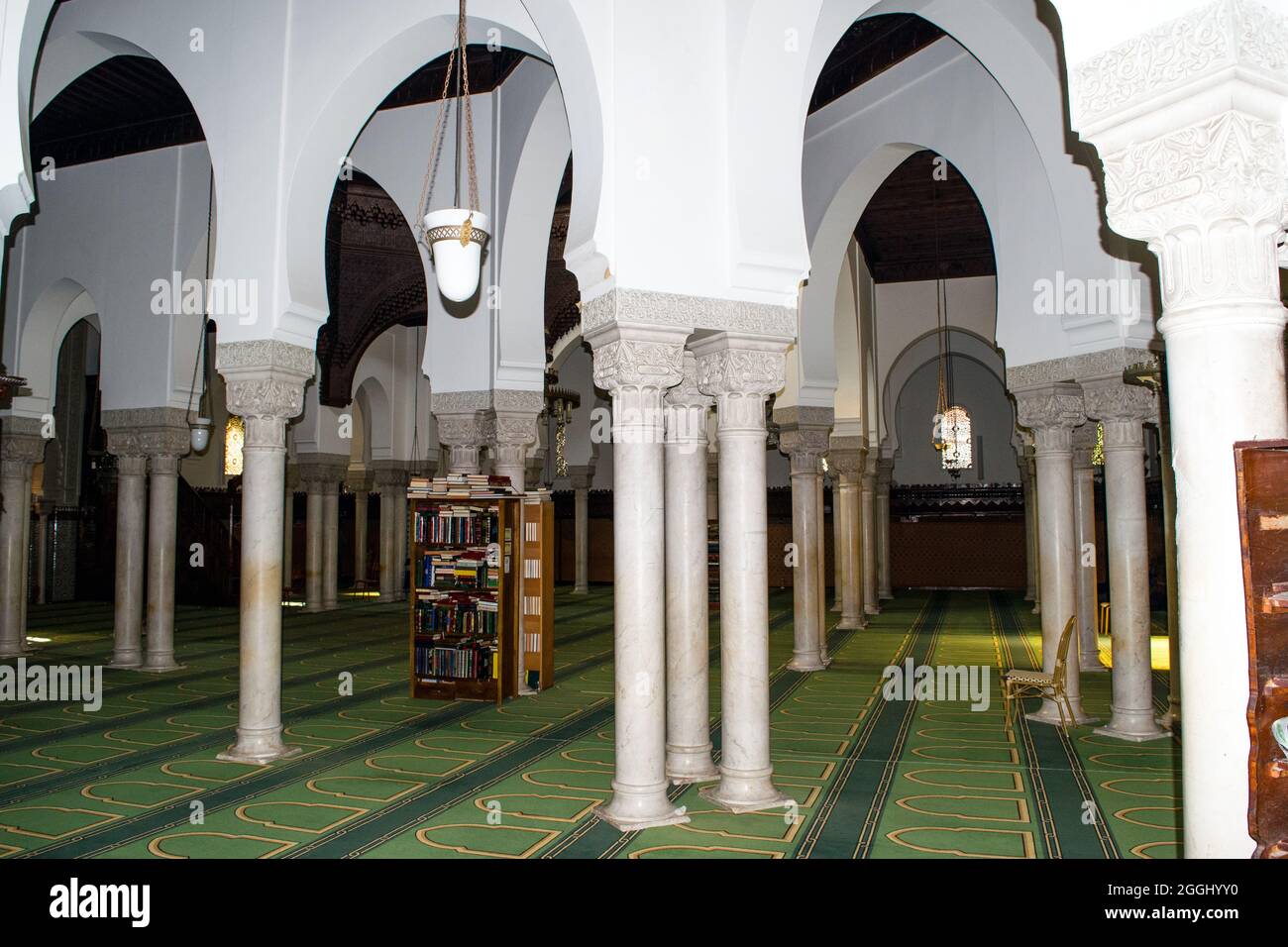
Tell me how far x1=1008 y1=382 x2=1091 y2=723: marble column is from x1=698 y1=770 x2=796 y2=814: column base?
299cm

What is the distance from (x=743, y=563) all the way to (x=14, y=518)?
8418mm

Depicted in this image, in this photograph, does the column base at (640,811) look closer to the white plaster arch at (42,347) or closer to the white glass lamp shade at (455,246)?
the white glass lamp shade at (455,246)

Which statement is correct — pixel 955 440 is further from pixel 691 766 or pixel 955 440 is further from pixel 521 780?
pixel 521 780

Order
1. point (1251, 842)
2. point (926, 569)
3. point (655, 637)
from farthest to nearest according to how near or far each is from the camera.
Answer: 1. point (926, 569)
2. point (655, 637)
3. point (1251, 842)

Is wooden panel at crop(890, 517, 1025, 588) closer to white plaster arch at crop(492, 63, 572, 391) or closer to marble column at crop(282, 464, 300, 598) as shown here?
marble column at crop(282, 464, 300, 598)

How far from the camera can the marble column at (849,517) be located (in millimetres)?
12391

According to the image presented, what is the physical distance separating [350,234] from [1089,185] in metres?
7.91

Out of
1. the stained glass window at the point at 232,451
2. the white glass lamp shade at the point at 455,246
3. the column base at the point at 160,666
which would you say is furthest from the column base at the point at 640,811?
the stained glass window at the point at 232,451

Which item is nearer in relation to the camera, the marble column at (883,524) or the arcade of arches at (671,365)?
the arcade of arches at (671,365)

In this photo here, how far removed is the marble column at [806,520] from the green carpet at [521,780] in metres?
0.38

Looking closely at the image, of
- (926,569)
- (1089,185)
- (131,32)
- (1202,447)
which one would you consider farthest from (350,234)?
(926,569)

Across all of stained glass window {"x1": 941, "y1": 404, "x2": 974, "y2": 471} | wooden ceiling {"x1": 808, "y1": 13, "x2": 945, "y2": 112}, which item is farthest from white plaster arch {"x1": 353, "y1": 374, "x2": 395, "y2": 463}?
wooden ceiling {"x1": 808, "y1": 13, "x2": 945, "y2": 112}

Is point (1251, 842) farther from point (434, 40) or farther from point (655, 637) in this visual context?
point (434, 40)

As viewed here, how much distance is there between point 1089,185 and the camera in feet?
20.0
